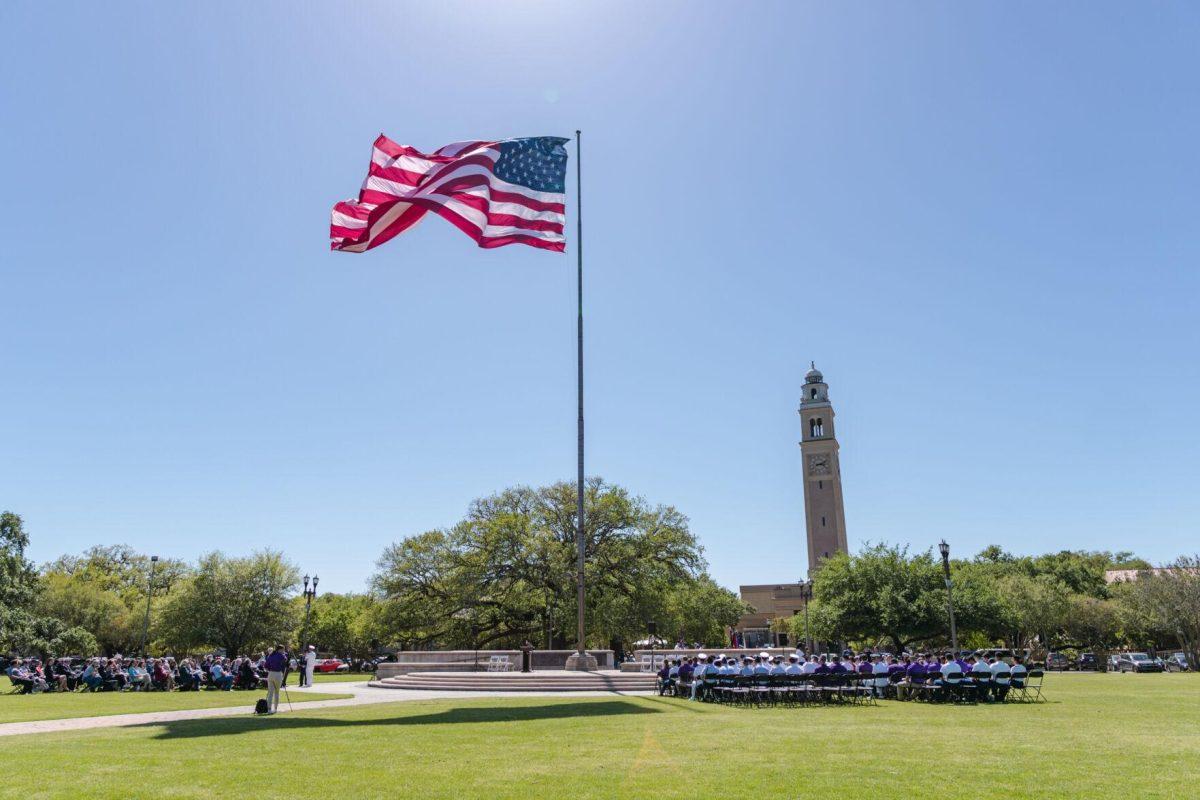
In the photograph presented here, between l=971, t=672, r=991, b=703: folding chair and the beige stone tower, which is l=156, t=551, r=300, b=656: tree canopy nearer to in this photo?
l=971, t=672, r=991, b=703: folding chair

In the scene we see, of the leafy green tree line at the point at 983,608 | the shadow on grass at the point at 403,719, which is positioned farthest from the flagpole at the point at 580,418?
the leafy green tree line at the point at 983,608

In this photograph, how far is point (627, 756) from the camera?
10.4m

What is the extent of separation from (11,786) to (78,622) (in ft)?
236

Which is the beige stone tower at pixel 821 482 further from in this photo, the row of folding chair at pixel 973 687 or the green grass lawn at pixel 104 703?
the green grass lawn at pixel 104 703

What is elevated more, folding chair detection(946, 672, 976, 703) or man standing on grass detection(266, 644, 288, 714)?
man standing on grass detection(266, 644, 288, 714)

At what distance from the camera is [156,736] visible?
13383mm

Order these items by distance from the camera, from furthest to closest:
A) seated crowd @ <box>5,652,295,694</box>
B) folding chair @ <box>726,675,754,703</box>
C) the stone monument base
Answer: seated crowd @ <box>5,652,295,694</box>, the stone monument base, folding chair @ <box>726,675,754,703</box>

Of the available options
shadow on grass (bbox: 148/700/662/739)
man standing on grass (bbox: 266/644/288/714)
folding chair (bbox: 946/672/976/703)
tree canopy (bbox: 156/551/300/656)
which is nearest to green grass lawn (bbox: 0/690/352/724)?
man standing on grass (bbox: 266/644/288/714)

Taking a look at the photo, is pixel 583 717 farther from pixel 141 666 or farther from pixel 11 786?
pixel 141 666

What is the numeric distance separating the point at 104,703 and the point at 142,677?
27.6ft

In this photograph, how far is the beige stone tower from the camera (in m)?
92.3

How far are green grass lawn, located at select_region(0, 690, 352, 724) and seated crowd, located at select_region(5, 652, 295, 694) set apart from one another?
2714 millimetres

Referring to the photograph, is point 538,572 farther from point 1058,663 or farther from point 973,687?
point 1058,663

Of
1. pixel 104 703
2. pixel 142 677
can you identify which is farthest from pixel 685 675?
pixel 142 677
